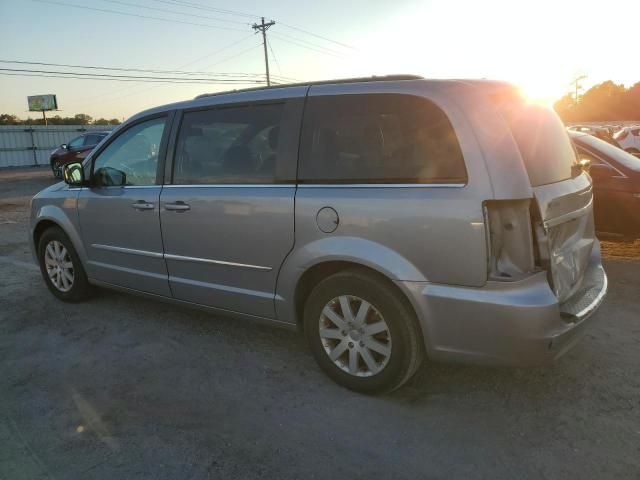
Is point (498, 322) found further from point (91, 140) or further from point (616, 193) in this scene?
point (91, 140)

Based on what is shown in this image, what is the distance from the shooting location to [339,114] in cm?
301

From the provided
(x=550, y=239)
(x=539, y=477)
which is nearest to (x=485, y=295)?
(x=550, y=239)

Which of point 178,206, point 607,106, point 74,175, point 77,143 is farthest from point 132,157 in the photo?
point 607,106

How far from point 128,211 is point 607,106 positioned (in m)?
82.6

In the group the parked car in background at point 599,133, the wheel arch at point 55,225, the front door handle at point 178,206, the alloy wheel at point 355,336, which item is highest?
the parked car in background at point 599,133

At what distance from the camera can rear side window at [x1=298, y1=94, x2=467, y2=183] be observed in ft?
8.62

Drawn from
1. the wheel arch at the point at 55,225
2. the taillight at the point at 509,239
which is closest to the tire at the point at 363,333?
the taillight at the point at 509,239

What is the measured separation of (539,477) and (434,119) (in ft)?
5.83

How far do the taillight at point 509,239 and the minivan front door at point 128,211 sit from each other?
244 centimetres

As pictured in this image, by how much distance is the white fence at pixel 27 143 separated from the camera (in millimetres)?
33406

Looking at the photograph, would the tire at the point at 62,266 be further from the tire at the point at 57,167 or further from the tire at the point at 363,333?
the tire at the point at 57,167

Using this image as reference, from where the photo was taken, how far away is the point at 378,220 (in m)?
2.74

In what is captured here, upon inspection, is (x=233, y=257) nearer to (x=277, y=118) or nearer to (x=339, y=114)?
(x=277, y=118)

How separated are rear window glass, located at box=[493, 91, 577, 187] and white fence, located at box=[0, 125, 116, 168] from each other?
3765 centimetres
